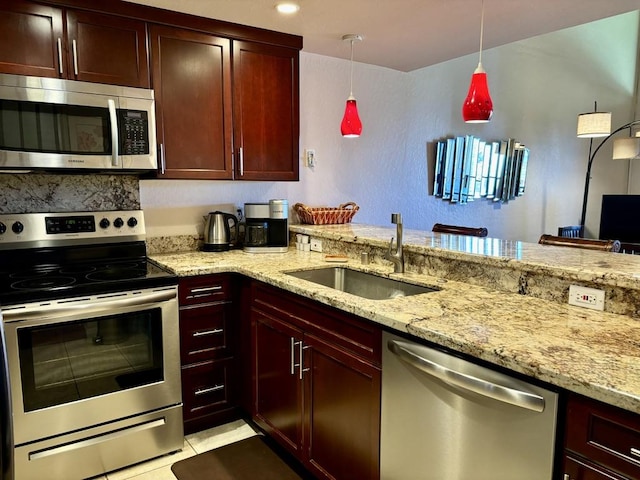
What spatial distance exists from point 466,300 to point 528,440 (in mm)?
631

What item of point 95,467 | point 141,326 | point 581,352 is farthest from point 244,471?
point 581,352

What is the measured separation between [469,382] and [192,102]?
2054 mm

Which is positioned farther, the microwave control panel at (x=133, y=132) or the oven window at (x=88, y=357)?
the microwave control panel at (x=133, y=132)

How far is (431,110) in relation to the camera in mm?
4082

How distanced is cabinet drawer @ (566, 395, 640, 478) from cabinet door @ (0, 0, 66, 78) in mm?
2416

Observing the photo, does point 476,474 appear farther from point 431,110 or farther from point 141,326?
point 431,110

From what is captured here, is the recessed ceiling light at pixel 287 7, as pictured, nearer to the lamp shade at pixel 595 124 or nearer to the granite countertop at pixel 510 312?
the granite countertop at pixel 510 312

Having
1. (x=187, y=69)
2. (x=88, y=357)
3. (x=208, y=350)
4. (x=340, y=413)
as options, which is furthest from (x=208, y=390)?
(x=187, y=69)

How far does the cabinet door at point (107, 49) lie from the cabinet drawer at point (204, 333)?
122cm

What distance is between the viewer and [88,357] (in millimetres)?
2035

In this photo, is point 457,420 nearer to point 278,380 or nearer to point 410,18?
point 278,380

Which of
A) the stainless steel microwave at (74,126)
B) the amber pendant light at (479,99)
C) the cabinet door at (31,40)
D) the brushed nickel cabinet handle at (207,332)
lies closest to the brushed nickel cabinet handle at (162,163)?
the stainless steel microwave at (74,126)

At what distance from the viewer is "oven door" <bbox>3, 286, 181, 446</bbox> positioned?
1.87 meters

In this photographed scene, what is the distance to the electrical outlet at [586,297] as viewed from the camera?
1544 millimetres
